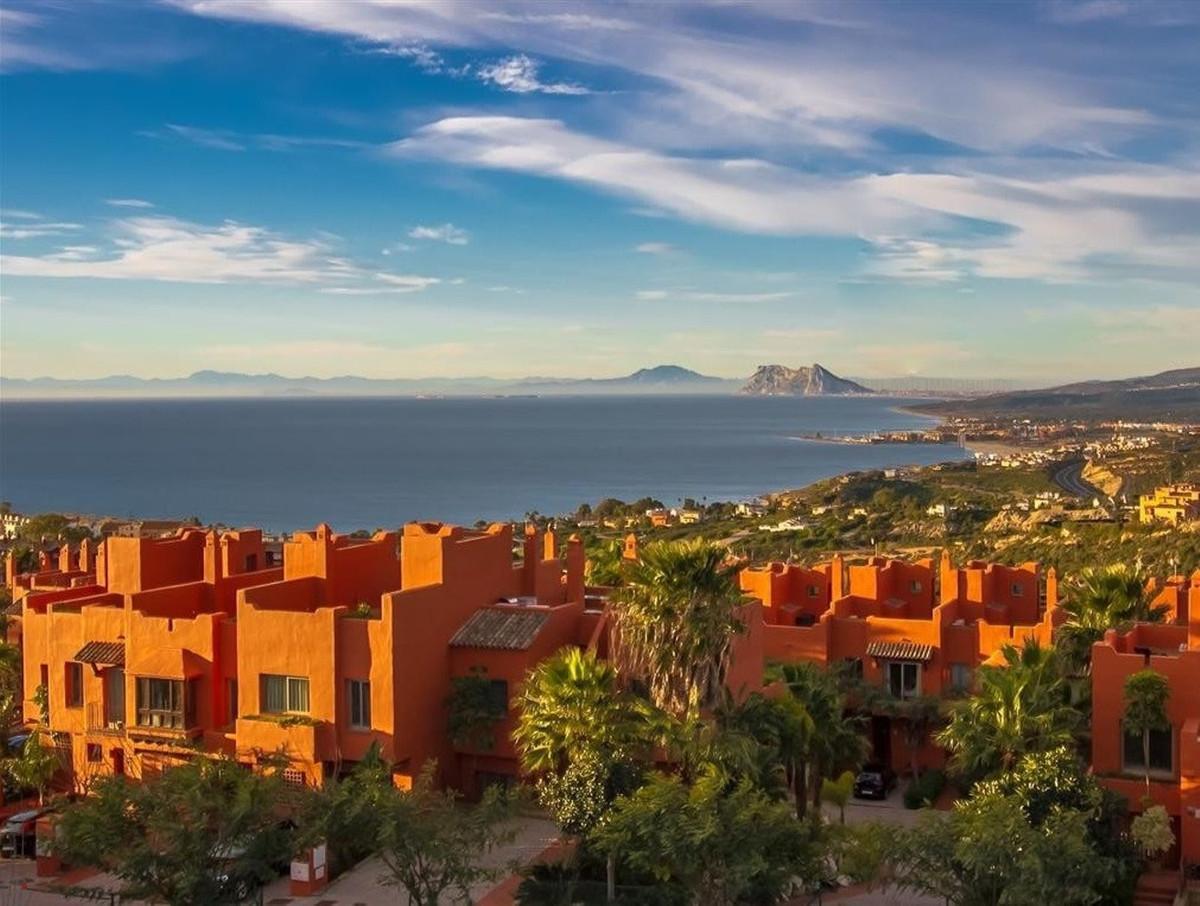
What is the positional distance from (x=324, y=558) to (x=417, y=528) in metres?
2.58

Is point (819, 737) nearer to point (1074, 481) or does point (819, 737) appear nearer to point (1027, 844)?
point (1027, 844)

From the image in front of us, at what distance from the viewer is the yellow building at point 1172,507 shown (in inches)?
3327

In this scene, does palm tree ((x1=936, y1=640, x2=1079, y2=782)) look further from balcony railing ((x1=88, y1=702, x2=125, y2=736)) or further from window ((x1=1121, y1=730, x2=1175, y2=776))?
balcony railing ((x1=88, y1=702, x2=125, y2=736))

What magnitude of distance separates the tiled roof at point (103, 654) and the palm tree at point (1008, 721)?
17.7 metres

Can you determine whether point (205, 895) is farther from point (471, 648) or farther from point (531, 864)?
point (471, 648)

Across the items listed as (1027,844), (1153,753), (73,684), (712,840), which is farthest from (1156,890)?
(73,684)

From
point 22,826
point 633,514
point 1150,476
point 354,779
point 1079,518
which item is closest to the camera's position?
point 354,779

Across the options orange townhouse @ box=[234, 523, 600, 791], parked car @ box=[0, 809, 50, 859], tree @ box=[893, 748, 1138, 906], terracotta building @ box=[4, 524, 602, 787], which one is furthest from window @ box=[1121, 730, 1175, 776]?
parked car @ box=[0, 809, 50, 859]

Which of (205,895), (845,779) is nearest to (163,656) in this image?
(205,895)

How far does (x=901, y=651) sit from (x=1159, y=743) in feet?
30.2

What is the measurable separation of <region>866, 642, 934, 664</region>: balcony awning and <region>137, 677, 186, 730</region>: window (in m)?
17.3

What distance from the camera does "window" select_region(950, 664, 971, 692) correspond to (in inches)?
1257

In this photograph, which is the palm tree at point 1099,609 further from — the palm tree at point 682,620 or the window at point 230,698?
the window at point 230,698

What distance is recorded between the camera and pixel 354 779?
21.0 metres
